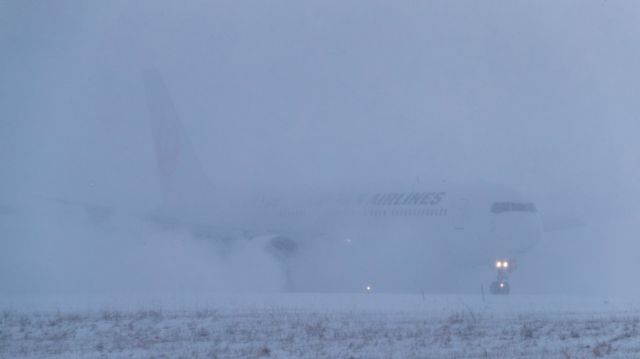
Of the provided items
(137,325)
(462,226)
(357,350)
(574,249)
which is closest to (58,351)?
(137,325)

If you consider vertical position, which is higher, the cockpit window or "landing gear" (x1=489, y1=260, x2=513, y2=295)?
the cockpit window

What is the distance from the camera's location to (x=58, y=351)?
11.5 metres

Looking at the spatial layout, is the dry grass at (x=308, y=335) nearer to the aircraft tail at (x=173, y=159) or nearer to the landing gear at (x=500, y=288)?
the landing gear at (x=500, y=288)

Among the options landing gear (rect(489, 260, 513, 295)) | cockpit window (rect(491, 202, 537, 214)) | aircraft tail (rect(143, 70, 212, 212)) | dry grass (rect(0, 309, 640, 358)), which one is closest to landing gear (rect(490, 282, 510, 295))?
landing gear (rect(489, 260, 513, 295))

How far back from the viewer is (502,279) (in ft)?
85.4

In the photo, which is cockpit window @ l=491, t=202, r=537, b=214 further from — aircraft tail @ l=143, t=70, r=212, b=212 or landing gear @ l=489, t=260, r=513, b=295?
aircraft tail @ l=143, t=70, r=212, b=212

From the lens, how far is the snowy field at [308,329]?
38.5ft

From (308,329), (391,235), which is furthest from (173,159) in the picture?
(308,329)

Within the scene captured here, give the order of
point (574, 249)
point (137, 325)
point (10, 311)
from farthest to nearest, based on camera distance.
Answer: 1. point (574, 249)
2. point (10, 311)
3. point (137, 325)

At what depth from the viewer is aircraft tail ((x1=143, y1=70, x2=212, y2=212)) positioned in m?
39.9

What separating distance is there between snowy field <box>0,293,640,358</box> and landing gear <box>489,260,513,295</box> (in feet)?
18.1

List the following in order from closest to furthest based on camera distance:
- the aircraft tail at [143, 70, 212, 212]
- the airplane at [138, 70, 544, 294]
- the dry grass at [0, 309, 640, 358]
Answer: the dry grass at [0, 309, 640, 358] < the airplane at [138, 70, 544, 294] < the aircraft tail at [143, 70, 212, 212]

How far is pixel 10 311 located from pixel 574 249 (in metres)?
28.5

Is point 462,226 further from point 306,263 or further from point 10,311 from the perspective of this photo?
point 10,311
